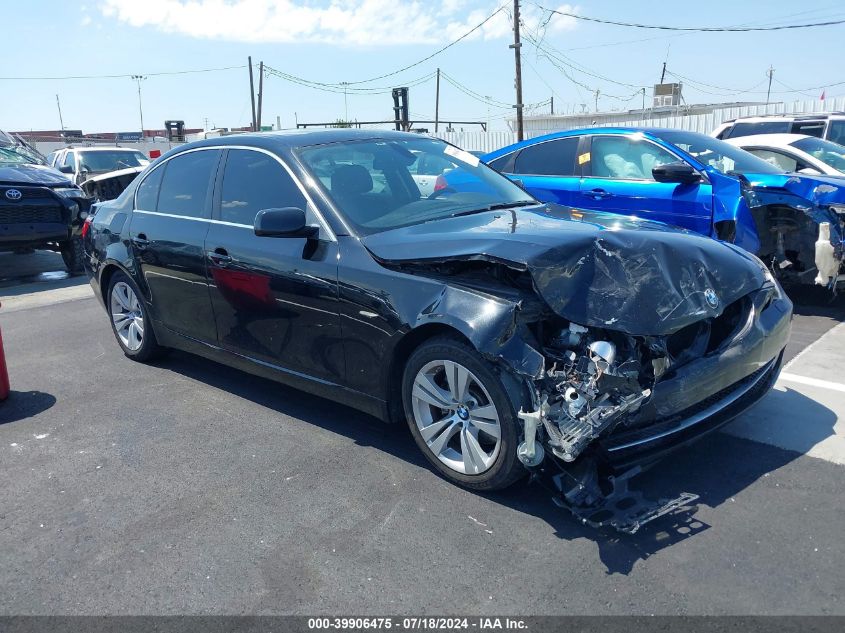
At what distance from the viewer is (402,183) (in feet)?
14.7

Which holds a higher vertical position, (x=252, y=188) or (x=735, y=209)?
(x=252, y=188)

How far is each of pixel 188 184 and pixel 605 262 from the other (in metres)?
3.09

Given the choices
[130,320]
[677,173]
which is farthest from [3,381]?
[677,173]

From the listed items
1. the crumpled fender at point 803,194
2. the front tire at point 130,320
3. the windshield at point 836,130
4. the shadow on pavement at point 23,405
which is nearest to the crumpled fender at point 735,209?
the crumpled fender at point 803,194

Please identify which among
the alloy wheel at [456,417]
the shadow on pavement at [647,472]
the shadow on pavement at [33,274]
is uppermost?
the alloy wheel at [456,417]

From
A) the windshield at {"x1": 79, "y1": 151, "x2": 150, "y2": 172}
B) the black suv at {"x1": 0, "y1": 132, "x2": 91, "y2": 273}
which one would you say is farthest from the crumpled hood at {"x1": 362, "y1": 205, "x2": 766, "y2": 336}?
the windshield at {"x1": 79, "y1": 151, "x2": 150, "y2": 172}

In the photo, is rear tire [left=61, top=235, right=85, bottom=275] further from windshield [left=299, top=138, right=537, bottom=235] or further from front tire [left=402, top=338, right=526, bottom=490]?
front tire [left=402, top=338, right=526, bottom=490]

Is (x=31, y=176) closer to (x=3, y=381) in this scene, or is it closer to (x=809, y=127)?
(x=3, y=381)

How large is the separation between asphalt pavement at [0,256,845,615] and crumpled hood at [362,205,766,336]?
0.89 metres

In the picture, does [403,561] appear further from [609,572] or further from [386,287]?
[386,287]

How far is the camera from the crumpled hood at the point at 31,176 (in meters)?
9.82

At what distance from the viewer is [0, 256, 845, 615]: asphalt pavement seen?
2791 mm

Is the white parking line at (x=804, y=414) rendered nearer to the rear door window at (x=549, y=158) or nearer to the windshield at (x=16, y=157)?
the rear door window at (x=549, y=158)

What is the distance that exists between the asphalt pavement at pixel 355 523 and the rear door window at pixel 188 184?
133 cm
